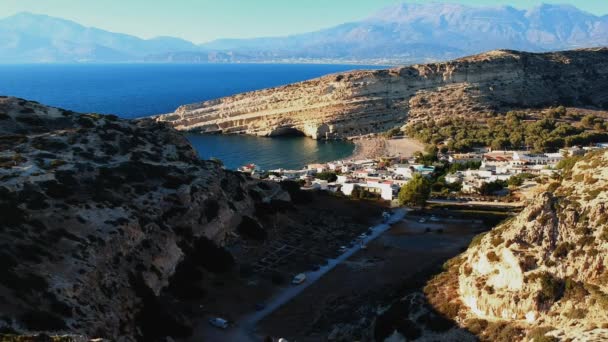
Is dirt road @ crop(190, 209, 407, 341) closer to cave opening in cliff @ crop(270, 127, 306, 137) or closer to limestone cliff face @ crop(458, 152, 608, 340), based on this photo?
limestone cliff face @ crop(458, 152, 608, 340)

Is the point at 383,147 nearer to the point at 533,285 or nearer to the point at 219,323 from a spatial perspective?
the point at 219,323

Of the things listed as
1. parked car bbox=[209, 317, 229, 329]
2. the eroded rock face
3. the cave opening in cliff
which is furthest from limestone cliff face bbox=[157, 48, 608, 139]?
parked car bbox=[209, 317, 229, 329]

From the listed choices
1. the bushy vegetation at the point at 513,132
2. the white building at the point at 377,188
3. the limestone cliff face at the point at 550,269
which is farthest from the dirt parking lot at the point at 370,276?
the bushy vegetation at the point at 513,132

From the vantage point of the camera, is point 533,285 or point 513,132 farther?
point 513,132

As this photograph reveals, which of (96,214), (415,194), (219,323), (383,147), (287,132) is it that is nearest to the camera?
(219,323)

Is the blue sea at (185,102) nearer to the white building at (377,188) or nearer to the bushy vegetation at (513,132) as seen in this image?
the bushy vegetation at (513,132)

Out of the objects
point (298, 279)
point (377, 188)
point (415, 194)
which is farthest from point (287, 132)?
point (298, 279)

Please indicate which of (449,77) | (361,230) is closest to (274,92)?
(449,77)

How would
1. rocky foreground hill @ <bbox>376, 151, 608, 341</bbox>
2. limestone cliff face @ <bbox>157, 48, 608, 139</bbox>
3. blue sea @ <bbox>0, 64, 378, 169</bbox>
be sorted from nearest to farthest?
rocky foreground hill @ <bbox>376, 151, 608, 341</bbox>, blue sea @ <bbox>0, 64, 378, 169</bbox>, limestone cliff face @ <bbox>157, 48, 608, 139</bbox>
